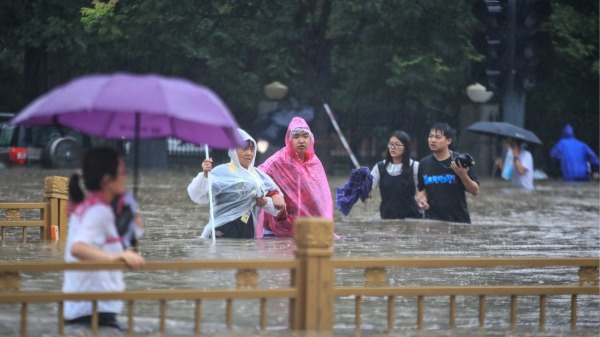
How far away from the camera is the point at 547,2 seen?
55.9 ft

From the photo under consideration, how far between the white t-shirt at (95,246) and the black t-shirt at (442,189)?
915 cm

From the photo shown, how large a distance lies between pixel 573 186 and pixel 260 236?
20745mm

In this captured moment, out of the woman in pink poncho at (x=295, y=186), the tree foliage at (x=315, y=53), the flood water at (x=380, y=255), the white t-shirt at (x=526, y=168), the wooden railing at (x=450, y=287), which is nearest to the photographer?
the wooden railing at (x=450, y=287)

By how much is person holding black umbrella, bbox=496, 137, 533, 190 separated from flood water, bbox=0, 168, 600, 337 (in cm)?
217

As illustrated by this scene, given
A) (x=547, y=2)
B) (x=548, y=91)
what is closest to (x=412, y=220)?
(x=547, y=2)

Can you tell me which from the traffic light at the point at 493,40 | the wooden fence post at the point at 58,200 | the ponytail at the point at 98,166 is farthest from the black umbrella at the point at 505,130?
the ponytail at the point at 98,166

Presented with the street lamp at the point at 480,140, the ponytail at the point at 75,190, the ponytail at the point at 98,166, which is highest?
the street lamp at the point at 480,140

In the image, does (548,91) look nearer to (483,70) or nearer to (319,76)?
(319,76)

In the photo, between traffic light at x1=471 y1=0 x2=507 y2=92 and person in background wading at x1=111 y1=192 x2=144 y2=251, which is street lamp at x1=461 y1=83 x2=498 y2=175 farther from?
person in background wading at x1=111 y1=192 x2=144 y2=251

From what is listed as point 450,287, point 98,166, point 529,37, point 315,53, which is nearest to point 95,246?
point 98,166

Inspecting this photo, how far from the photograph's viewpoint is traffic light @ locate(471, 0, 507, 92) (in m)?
17.0

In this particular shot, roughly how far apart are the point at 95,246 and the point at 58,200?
25.4 ft

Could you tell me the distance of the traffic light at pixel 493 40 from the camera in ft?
55.8

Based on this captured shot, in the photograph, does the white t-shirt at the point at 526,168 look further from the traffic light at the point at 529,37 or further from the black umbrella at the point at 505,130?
the traffic light at the point at 529,37
